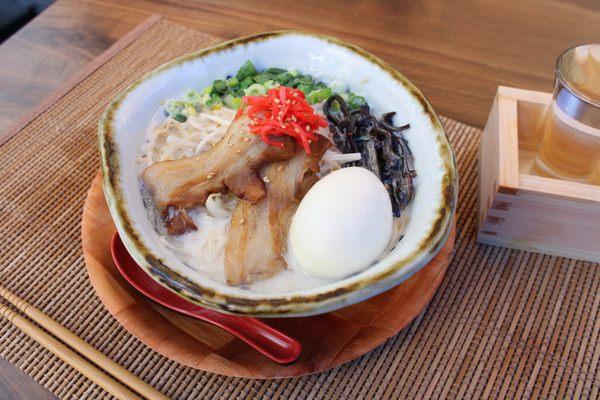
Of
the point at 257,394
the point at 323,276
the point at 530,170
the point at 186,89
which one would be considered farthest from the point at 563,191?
the point at 186,89

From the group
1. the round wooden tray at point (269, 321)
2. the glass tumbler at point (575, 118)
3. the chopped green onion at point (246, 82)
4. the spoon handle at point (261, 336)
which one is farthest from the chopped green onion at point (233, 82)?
the glass tumbler at point (575, 118)

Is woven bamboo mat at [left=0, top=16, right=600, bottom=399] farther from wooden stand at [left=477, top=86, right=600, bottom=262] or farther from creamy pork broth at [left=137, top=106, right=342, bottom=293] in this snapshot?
creamy pork broth at [left=137, top=106, right=342, bottom=293]

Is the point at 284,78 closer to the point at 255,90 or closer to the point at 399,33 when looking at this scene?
the point at 255,90

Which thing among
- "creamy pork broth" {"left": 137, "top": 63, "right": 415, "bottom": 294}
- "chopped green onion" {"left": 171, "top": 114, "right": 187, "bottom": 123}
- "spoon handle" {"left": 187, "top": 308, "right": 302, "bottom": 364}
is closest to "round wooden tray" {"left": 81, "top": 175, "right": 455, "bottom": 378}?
"spoon handle" {"left": 187, "top": 308, "right": 302, "bottom": 364}

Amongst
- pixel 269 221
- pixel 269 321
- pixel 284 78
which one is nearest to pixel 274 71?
pixel 284 78

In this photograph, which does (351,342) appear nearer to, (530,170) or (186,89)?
(530,170)

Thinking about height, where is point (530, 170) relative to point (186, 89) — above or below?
below
